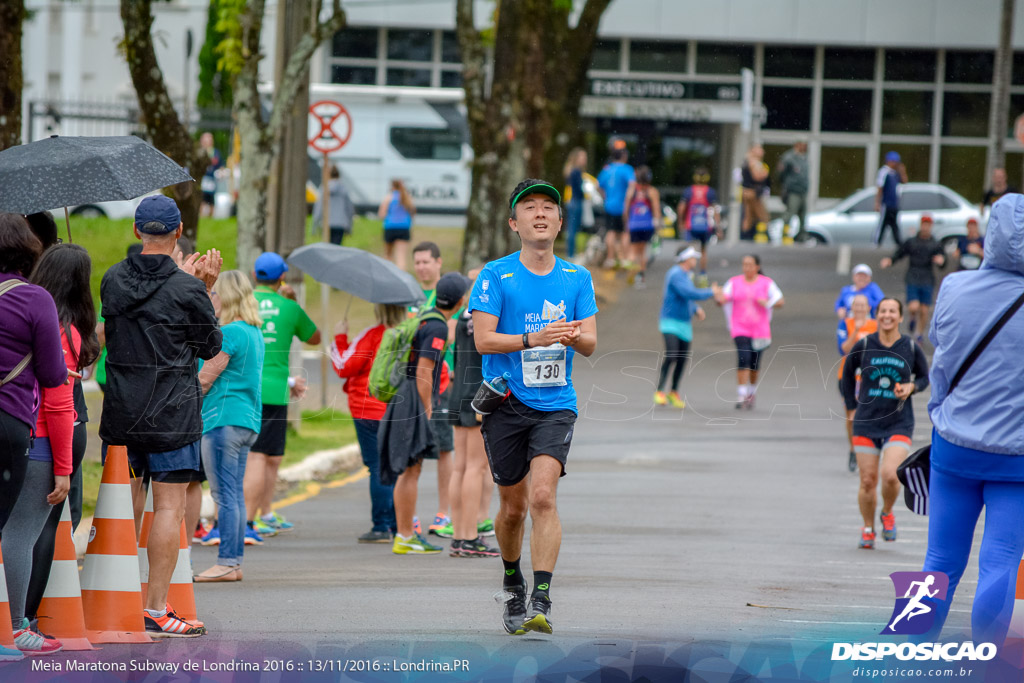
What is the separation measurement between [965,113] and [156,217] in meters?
40.0

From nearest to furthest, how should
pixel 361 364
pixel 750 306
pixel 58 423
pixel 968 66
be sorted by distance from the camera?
pixel 58 423 < pixel 361 364 < pixel 750 306 < pixel 968 66

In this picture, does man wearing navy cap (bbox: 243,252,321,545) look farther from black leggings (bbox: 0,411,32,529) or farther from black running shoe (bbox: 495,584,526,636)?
black leggings (bbox: 0,411,32,529)

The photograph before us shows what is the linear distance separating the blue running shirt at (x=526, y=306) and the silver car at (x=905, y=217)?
25.7m

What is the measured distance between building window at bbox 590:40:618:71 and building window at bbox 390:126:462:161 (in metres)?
10.4

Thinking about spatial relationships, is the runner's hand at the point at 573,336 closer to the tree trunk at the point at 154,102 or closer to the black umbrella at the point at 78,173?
the black umbrella at the point at 78,173

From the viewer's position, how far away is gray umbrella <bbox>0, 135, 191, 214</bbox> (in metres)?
6.68

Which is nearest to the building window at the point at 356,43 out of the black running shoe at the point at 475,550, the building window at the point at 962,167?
the building window at the point at 962,167

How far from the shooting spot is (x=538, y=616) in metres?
6.34

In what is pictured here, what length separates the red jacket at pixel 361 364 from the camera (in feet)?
32.6

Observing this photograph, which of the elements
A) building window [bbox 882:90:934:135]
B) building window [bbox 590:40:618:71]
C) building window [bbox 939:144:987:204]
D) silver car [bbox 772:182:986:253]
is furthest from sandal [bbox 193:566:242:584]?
building window [bbox 939:144:987:204]

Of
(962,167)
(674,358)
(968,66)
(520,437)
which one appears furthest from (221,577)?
(962,167)

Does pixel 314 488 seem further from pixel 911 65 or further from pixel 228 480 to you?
pixel 911 65

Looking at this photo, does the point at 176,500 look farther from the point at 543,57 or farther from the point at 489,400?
the point at 543,57

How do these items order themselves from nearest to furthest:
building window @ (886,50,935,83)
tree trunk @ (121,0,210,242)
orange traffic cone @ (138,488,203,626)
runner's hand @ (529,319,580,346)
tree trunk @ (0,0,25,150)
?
runner's hand @ (529,319,580,346), orange traffic cone @ (138,488,203,626), tree trunk @ (0,0,25,150), tree trunk @ (121,0,210,242), building window @ (886,50,935,83)
